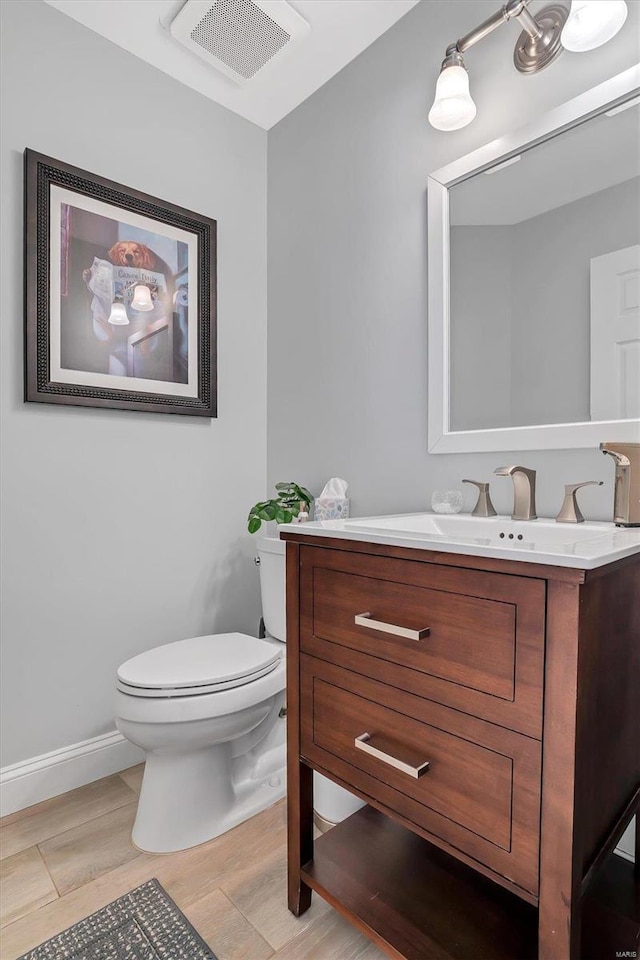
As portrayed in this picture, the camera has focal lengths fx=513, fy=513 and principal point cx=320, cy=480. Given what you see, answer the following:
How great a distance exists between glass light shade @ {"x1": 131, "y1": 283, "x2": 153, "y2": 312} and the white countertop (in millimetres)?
1153

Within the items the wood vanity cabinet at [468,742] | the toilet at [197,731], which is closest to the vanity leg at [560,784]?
the wood vanity cabinet at [468,742]

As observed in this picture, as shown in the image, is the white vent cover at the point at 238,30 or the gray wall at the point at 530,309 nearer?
the gray wall at the point at 530,309

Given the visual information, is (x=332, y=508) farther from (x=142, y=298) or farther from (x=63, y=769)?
(x=63, y=769)

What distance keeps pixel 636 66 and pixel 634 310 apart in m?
0.51

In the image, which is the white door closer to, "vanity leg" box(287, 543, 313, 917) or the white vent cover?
"vanity leg" box(287, 543, 313, 917)

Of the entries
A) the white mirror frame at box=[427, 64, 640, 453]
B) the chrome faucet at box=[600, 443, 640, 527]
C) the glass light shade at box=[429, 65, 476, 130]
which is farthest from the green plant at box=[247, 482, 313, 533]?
the glass light shade at box=[429, 65, 476, 130]

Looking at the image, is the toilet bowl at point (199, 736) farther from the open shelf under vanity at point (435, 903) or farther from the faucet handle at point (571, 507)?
the faucet handle at point (571, 507)

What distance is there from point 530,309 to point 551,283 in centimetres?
7

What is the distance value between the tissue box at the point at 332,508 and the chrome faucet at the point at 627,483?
0.90 m

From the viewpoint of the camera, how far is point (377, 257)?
171 cm

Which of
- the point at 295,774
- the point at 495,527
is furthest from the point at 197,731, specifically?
the point at 495,527

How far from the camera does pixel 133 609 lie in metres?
1.81

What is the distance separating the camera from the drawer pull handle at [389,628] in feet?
2.75

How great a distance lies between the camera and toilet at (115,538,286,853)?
129 centimetres
